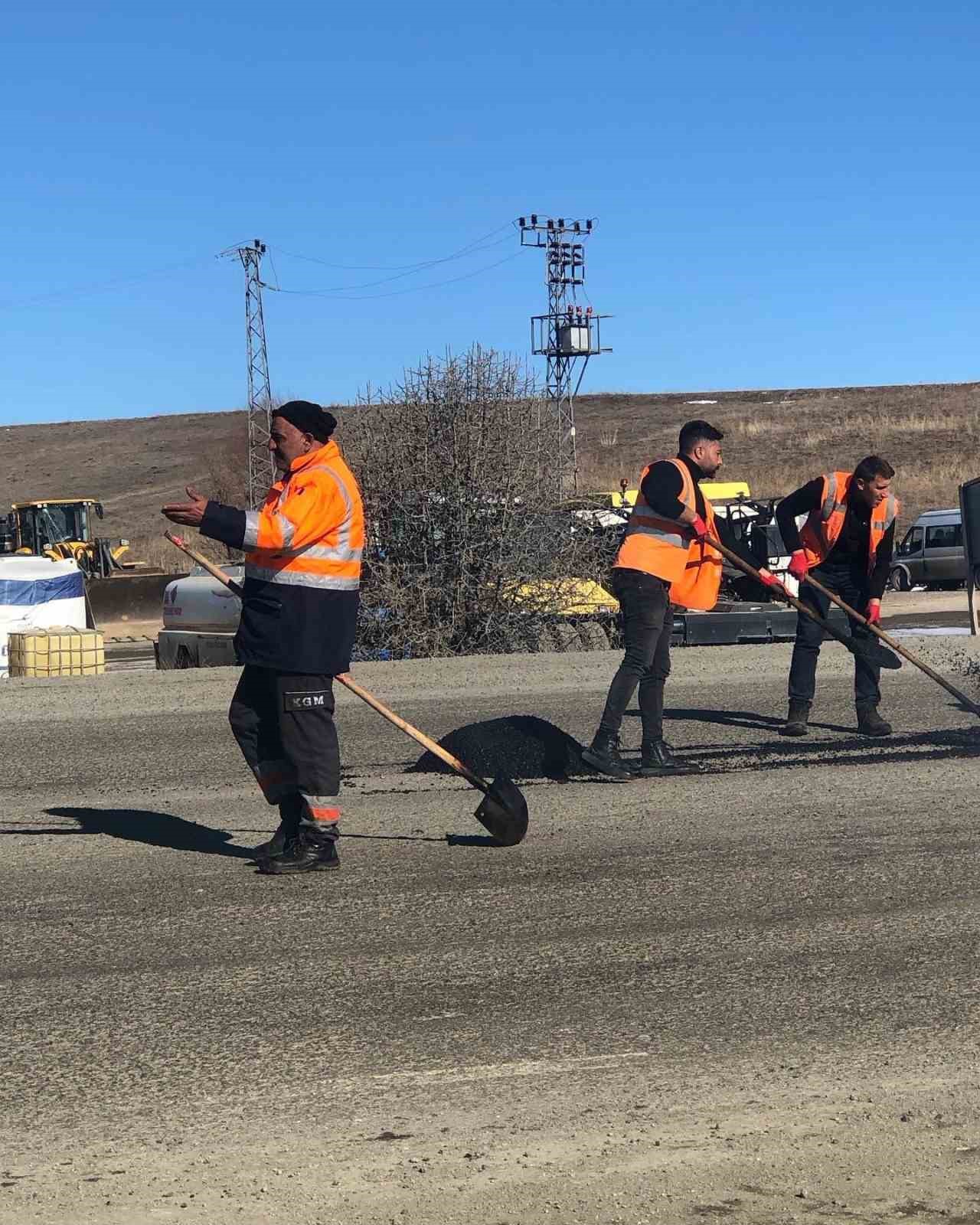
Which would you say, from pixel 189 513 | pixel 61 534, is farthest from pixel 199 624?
pixel 61 534

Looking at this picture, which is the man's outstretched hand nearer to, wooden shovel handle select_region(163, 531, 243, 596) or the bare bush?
wooden shovel handle select_region(163, 531, 243, 596)

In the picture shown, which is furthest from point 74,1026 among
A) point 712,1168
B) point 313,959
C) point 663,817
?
point 663,817

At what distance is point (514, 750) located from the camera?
923 cm

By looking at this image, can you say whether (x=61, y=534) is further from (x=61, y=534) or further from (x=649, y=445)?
(x=649, y=445)

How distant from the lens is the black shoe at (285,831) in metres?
6.58

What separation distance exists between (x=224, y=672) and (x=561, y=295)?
56472mm

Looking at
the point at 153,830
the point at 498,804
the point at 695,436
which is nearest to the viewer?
the point at 498,804

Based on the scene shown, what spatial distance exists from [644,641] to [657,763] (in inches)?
25.5

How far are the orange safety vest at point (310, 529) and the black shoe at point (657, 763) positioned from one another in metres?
2.93

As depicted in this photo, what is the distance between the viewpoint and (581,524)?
1806 centimetres

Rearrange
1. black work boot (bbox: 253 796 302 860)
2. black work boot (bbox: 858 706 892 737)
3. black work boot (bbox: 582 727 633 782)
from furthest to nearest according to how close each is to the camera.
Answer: black work boot (bbox: 858 706 892 737) → black work boot (bbox: 582 727 633 782) → black work boot (bbox: 253 796 302 860)

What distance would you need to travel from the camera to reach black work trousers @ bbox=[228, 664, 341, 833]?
6.42 metres

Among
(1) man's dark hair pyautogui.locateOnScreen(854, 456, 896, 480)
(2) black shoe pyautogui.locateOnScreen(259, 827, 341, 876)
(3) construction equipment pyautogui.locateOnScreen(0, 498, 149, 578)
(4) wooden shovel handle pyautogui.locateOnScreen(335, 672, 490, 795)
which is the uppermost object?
(3) construction equipment pyautogui.locateOnScreen(0, 498, 149, 578)

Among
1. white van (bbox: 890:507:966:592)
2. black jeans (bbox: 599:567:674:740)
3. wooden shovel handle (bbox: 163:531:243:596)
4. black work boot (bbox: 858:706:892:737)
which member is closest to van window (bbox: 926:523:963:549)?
white van (bbox: 890:507:966:592)
